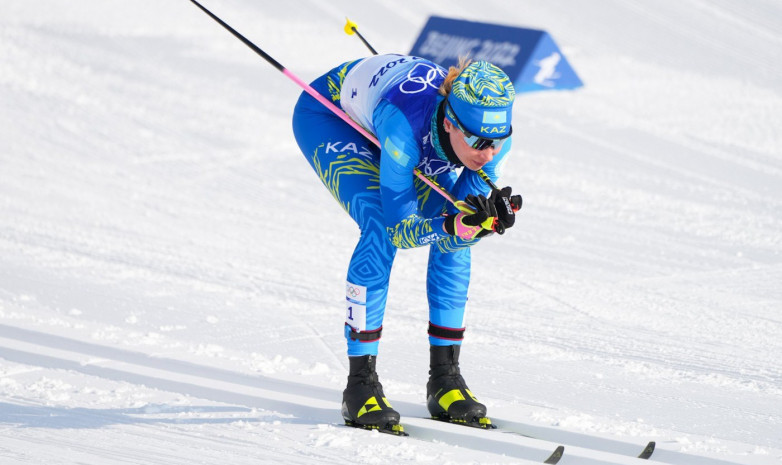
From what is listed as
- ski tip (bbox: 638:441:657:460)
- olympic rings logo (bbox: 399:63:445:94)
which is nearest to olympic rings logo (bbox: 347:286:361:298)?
olympic rings logo (bbox: 399:63:445:94)

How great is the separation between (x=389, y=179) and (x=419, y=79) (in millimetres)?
437

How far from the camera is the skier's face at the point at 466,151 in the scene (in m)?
3.01

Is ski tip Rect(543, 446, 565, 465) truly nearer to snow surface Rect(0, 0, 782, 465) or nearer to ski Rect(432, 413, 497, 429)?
snow surface Rect(0, 0, 782, 465)

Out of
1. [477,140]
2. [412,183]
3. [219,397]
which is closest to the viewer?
[477,140]

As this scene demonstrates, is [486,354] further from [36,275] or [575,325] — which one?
[36,275]

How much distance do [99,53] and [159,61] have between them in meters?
0.66

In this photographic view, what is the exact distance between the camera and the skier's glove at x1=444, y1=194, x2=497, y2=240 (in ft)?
9.20

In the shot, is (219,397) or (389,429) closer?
(389,429)

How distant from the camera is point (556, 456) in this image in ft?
9.96

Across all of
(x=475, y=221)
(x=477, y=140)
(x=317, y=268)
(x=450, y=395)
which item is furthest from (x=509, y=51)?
(x=475, y=221)

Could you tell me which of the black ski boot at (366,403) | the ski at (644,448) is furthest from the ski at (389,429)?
the ski at (644,448)

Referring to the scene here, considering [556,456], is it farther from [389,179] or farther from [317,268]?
[317,268]

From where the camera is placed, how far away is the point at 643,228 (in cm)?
623

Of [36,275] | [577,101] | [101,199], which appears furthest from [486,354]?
[577,101]
